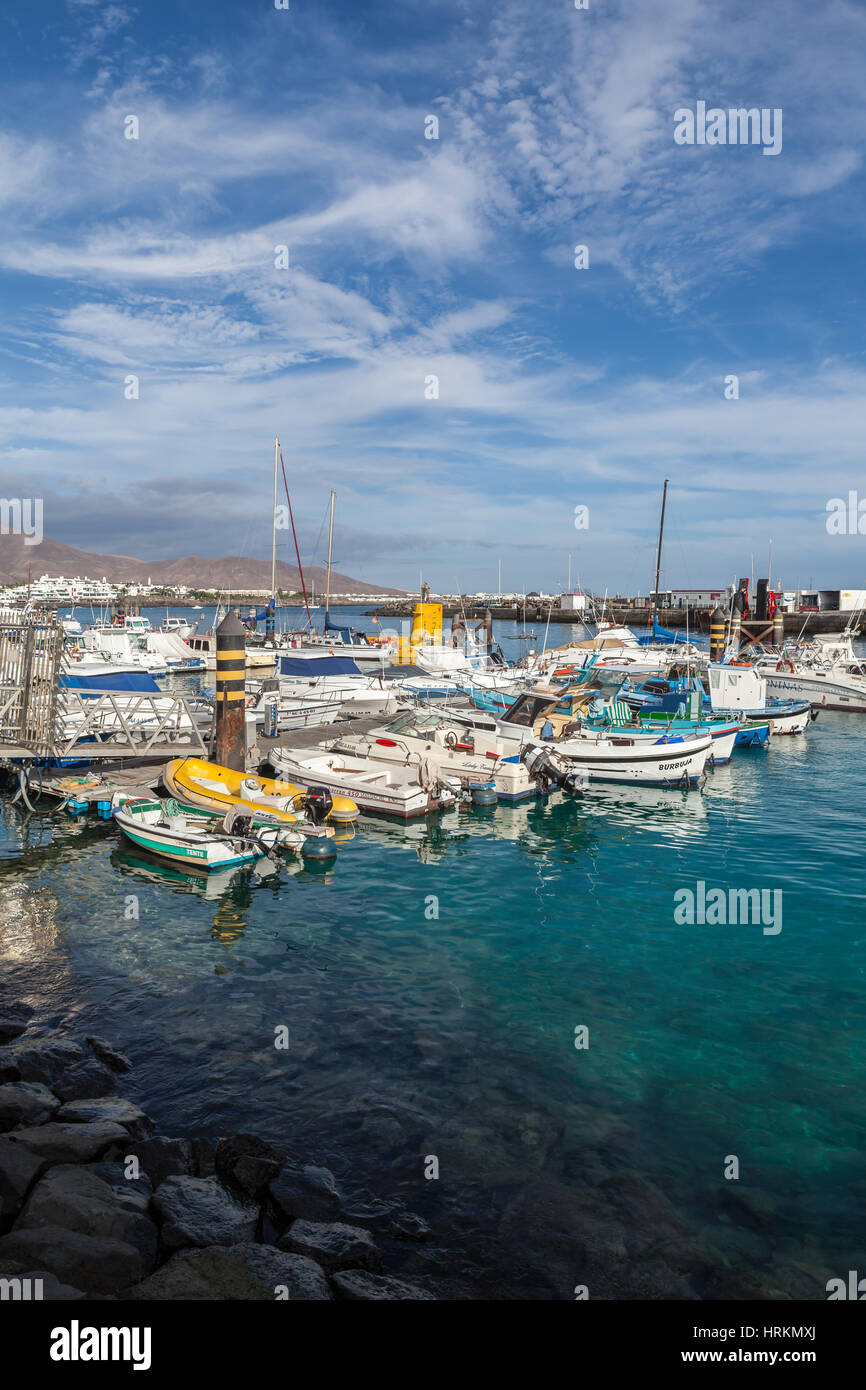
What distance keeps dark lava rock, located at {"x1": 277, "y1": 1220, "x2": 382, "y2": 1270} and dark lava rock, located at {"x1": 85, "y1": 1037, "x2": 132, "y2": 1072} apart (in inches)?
156

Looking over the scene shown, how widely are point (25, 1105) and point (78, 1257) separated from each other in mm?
3091

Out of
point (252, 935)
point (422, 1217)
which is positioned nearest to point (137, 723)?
point (252, 935)

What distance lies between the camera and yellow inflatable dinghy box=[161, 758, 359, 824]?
20391 millimetres

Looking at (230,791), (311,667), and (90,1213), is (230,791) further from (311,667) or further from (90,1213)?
(311,667)

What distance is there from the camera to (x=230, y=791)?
21.2m

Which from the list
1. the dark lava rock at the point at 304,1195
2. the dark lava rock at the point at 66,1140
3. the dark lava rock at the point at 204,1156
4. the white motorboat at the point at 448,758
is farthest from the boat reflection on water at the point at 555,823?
the dark lava rock at the point at 66,1140

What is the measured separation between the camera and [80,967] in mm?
13359

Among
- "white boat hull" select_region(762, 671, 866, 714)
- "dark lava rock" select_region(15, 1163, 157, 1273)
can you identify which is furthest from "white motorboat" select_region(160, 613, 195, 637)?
"dark lava rock" select_region(15, 1163, 157, 1273)

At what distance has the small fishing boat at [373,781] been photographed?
75.8 ft

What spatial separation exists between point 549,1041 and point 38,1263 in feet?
22.4

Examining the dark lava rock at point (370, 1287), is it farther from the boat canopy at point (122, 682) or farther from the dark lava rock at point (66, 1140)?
the boat canopy at point (122, 682)

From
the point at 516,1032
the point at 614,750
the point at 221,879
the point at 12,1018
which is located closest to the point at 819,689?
the point at 614,750

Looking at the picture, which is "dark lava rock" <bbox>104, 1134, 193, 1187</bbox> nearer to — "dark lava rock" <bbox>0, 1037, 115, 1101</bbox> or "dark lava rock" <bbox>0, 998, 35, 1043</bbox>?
"dark lava rock" <bbox>0, 1037, 115, 1101</bbox>
